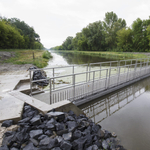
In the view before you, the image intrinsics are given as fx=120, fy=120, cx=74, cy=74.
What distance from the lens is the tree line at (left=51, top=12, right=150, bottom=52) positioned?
43.8 m

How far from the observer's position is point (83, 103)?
5594 millimetres

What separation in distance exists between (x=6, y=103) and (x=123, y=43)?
53.9m

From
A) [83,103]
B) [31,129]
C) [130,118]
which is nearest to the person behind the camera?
[31,129]

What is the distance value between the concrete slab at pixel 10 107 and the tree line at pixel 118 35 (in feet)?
148

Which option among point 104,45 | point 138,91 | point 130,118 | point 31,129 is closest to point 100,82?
point 130,118

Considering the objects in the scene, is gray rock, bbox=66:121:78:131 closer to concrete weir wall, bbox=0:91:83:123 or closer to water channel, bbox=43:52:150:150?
concrete weir wall, bbox=0:91:83:123

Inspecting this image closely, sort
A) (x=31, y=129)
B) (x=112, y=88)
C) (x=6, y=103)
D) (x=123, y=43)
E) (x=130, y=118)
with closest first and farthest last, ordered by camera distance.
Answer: (x=31, y=129) → (x=6, y=103) → (x=130, y=118) → (x=112, y=88) → (x=123, y=43)

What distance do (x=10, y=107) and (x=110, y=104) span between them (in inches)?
171

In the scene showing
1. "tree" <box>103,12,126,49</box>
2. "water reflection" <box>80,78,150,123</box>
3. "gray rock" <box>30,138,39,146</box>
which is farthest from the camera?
"tree" <box>103,12,126,49</box>

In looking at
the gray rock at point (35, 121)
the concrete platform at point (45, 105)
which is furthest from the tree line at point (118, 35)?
the gray rock at point (35, 121)

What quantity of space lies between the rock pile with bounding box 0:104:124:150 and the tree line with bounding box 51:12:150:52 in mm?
44642

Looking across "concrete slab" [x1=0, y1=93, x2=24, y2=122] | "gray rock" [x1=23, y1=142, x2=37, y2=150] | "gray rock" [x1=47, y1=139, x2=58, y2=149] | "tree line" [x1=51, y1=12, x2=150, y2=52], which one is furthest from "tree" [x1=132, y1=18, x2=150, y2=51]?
"gray rock" [x1=23, y1=142, x2=37, y2=150]

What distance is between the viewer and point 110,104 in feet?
19.4

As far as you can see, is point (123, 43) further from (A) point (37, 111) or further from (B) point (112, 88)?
(A) point (37, 111)
